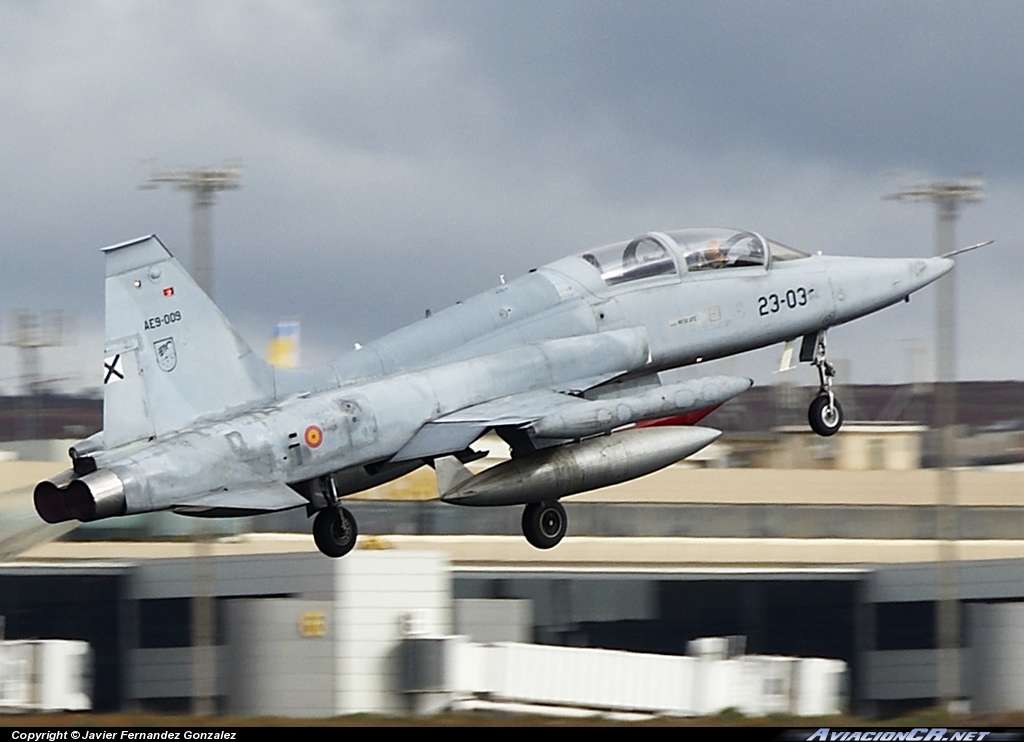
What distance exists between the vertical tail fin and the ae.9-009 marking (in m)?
7.78

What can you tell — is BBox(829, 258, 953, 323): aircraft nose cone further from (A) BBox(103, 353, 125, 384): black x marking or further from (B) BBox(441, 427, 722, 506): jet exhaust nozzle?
(A) BBox(103, 353, 125, 384): black x marking

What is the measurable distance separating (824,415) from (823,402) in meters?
0.20

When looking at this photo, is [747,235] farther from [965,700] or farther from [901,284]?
[965,700]

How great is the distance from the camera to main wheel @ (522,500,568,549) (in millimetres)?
25906

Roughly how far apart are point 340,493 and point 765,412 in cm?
5475

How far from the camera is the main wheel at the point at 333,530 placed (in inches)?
946

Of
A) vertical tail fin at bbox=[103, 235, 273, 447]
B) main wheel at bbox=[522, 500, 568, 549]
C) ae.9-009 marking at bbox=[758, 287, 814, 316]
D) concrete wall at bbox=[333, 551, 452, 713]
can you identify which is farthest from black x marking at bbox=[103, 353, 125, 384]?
concrete wall at bbox=[333, 551, 452, 713]

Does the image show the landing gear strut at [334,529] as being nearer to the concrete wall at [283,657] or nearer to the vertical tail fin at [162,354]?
the vertical tail fin at [162,354]

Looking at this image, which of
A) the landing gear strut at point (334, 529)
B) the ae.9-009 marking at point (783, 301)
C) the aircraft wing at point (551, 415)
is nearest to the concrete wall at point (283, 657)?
the landing gear strut at point (334, 529)

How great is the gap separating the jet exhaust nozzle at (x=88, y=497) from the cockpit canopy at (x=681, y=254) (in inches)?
309

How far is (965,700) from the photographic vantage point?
45156mm

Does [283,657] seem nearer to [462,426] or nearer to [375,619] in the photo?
[375,619]

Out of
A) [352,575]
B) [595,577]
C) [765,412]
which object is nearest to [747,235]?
[352,575]

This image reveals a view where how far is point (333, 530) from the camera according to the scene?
24.1 m
